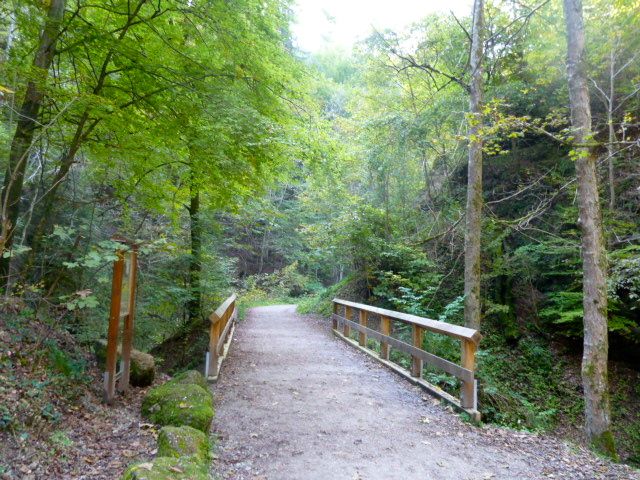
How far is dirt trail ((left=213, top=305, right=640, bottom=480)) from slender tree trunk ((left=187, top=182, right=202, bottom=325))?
156 inches

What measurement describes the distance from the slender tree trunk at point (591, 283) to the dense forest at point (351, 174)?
0.03m

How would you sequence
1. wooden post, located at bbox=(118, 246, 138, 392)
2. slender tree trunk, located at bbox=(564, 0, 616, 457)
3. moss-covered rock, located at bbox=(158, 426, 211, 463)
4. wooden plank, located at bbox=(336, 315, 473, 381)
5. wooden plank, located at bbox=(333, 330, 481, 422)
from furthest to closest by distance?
slender tree trunk, located at bbox=(564, 0, 616, 457)
wooden post, located at bbox=(118, 246, 138, 392)
wooden plank, located at bbox=(336, 315, 473, 381)
wooden plank, located at bbox=(333, 330, 481, 422)
moss-covered rock, located at bbox=(158, 426, 211, 463)

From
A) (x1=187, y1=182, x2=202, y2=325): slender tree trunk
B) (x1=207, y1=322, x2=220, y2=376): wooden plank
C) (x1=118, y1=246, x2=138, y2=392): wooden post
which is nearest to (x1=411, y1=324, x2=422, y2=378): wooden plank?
(x1=207, y1=322, x2=220, y2=376): wooden plank

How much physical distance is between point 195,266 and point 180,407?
6775 millimetres

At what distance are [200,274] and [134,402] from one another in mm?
5181

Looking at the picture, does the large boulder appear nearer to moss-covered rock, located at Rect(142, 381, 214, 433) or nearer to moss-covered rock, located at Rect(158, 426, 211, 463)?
moss-covered rock, located at Rect(142, 381, 214, 433)

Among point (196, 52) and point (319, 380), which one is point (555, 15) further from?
point (319, 380)

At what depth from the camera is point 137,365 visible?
237 inches

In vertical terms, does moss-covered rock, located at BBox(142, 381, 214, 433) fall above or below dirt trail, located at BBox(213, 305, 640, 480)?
above

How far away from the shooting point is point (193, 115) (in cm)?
636

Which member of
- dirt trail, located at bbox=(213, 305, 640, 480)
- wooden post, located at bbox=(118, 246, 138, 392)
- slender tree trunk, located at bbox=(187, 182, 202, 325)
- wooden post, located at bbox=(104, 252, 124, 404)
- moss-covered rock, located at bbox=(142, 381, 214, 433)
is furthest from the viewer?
slender tree trunk, located at bbox=(187, 182, 202, 325)

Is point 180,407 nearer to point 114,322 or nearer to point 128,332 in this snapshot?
point 114,322

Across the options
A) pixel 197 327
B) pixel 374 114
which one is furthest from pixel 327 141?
pixel 374 114

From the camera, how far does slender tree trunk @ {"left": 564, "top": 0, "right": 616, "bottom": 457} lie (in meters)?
6.31
